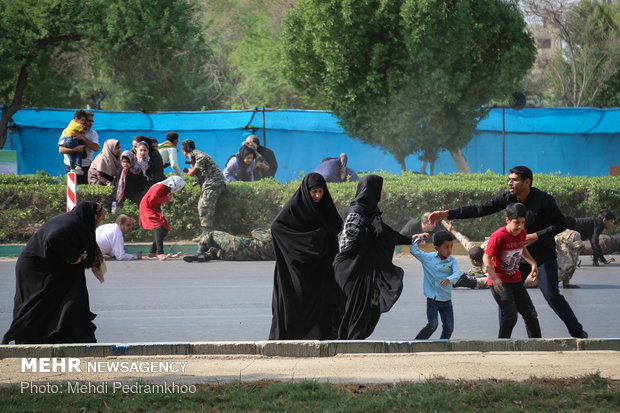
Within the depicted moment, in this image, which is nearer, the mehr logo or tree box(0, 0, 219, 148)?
the mehr logo

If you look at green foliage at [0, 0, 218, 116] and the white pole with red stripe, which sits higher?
green foliage at [0, 0, 218, 116]

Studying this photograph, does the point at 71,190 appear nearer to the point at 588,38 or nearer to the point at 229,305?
the point at 229,305

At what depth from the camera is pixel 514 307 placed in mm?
6637

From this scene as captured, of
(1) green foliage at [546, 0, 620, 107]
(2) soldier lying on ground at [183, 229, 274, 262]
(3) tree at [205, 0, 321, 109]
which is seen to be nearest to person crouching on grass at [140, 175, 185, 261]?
(2) soldier lying on ground at [183, 229, 274, 262]

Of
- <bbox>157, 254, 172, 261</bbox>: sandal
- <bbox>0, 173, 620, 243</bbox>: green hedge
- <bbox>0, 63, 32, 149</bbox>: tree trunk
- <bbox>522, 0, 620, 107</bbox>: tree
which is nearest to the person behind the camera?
<bbox>157, 254, 172, 261</bbox>: sandal

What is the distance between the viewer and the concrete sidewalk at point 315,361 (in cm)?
561

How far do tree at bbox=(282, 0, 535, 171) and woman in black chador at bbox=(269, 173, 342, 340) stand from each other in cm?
1146

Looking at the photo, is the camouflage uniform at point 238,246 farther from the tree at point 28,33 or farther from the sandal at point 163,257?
the tree at point 28,33

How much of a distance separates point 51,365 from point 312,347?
79.9 inches

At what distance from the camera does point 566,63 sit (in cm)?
4100
